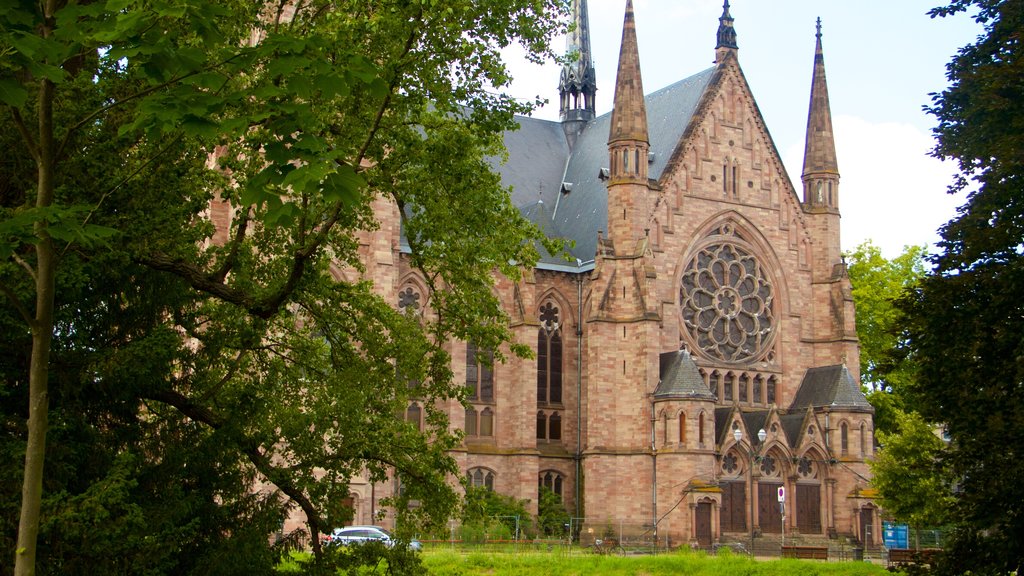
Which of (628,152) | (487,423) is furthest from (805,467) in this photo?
(628,152)

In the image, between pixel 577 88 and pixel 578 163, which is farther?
pixel 577 88

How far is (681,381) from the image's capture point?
49.1m

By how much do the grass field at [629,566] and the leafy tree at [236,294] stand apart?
608 inches

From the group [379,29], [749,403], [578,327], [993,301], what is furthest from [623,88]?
[379,29]

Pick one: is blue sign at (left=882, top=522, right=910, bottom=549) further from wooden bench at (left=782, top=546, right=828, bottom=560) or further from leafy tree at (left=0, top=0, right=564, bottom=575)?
leafy tree at (left=0, top=0, right=564, bottom=575)

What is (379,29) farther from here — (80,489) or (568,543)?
(568,543)

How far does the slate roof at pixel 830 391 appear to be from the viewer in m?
52.3

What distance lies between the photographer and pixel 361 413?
730 inches

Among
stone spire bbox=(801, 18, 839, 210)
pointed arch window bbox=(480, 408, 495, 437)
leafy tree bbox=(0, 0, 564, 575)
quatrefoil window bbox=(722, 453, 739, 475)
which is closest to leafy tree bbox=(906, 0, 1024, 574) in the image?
leafy tree bbox=(0, 0, 564, 575)

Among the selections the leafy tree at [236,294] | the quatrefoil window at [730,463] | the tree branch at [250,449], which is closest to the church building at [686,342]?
the quatrefoil window at [730,463]

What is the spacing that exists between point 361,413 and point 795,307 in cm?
4001

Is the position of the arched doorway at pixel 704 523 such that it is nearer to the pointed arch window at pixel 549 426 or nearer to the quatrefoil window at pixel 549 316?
the pointed arch window at pixel 549 426

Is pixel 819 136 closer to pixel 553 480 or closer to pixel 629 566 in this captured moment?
pixel 553 480

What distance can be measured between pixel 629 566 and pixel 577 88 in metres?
35.0
